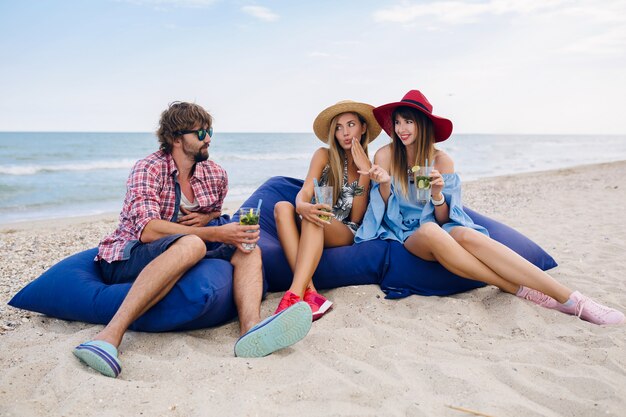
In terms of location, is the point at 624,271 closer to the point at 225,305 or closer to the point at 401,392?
the point at 401,392

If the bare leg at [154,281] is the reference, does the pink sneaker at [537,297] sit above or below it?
below

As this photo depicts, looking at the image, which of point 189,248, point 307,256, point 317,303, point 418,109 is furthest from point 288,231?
point 418,109

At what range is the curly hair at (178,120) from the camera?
3547mm

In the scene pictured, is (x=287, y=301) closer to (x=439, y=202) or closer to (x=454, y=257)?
(x=454, y=257)

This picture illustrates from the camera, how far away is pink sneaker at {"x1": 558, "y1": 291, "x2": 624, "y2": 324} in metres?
3.23

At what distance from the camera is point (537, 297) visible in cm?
351

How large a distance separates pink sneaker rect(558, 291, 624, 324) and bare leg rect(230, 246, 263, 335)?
200 centimetres

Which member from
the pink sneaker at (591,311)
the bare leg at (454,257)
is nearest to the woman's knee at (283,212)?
the bare leg at (454,257)

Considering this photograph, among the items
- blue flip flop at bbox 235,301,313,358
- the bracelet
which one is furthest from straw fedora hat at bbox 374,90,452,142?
blue flip flop at bbox 235,301,313,358

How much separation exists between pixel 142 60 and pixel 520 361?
2348cm

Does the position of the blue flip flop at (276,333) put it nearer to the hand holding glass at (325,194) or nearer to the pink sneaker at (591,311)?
the hand holding glass at (325,194)

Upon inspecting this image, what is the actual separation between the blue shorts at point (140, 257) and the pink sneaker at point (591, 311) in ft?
7.35

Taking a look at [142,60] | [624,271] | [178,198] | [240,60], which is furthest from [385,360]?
[142,60]

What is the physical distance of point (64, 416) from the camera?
217 cm
